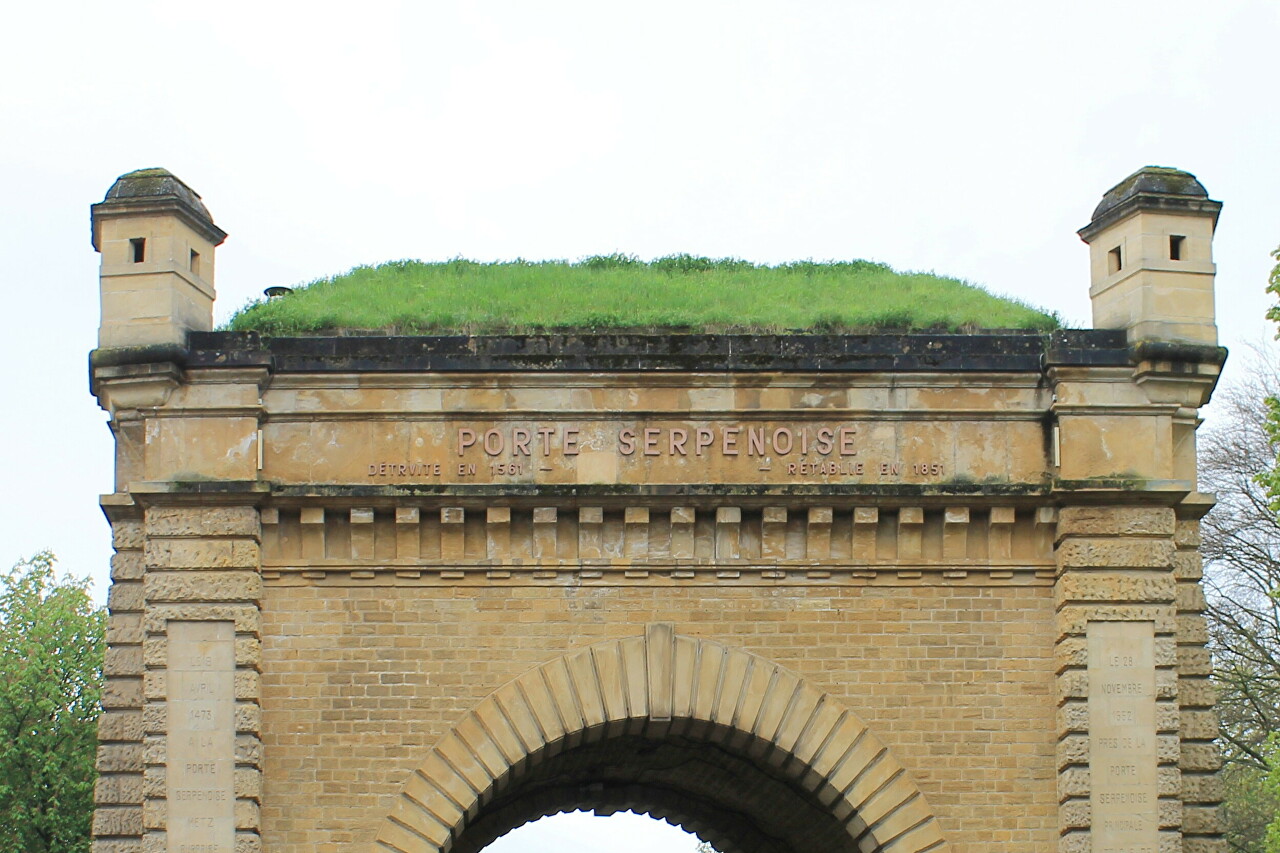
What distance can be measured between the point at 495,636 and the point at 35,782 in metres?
18.4

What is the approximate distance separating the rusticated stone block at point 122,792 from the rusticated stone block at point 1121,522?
8365 millimetres

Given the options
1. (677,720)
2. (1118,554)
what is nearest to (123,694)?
(677,720)

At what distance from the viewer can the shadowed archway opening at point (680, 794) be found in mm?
20562

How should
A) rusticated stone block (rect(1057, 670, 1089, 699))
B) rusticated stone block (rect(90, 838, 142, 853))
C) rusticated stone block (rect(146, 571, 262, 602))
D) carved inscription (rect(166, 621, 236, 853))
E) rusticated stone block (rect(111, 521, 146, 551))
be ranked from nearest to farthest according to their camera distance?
carved inscription (rect(166, 621, 236, 853)) → rusticated stone block (rect(90, 838, 142, 853)) → rusticated stone block (rect(146, 571, 262, 602)) → rusticated stone block (rect(1057, 670, 1089, 699)) → rusticated stone block (rect(111, 521, 146, 551))

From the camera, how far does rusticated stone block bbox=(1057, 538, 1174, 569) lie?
18250 mm

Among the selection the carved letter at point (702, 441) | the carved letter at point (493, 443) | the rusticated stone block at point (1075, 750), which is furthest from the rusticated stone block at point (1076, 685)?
the carved letter at point (493, 443)

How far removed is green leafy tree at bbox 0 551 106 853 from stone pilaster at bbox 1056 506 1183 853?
2058cm

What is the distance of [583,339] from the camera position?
1858cm

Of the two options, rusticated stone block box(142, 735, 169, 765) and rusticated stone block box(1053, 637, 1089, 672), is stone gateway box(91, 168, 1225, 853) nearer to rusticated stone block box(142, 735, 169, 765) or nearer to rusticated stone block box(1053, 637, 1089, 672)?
rusticated stone block box(1053, 637, 1089, 672)

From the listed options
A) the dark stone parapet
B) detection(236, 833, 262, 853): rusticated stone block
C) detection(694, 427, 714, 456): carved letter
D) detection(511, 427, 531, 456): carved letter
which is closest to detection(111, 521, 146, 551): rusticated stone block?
the dark stone parapet

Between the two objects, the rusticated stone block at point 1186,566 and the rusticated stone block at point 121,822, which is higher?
the rusticated stone block at point 1186,566

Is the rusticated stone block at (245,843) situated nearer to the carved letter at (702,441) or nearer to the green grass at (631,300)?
the green grass at (631,300)

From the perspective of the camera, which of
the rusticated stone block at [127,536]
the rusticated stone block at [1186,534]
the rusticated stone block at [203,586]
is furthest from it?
the rusticated stone block at [1186,534]

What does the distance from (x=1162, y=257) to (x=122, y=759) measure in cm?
1016
